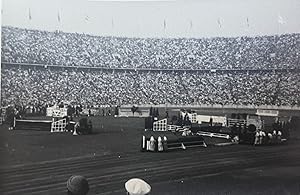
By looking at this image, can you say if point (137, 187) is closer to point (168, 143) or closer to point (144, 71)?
point (168, 143)

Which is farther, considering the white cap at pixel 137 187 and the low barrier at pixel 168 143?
the low barrier at pixel 168 143

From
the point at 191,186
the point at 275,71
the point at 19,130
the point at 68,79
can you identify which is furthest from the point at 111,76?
the point at 275,71

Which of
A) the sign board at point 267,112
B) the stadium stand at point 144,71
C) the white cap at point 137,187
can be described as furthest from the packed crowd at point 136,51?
the white cap at point 137,187

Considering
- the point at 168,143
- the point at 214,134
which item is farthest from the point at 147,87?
the point at 214,134

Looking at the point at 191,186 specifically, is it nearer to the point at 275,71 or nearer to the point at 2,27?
the point at 275,71

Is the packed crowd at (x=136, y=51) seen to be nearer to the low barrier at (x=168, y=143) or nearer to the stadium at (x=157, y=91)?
the stadium at (x=157, y=91)

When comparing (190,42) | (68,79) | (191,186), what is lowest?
(191,186)
